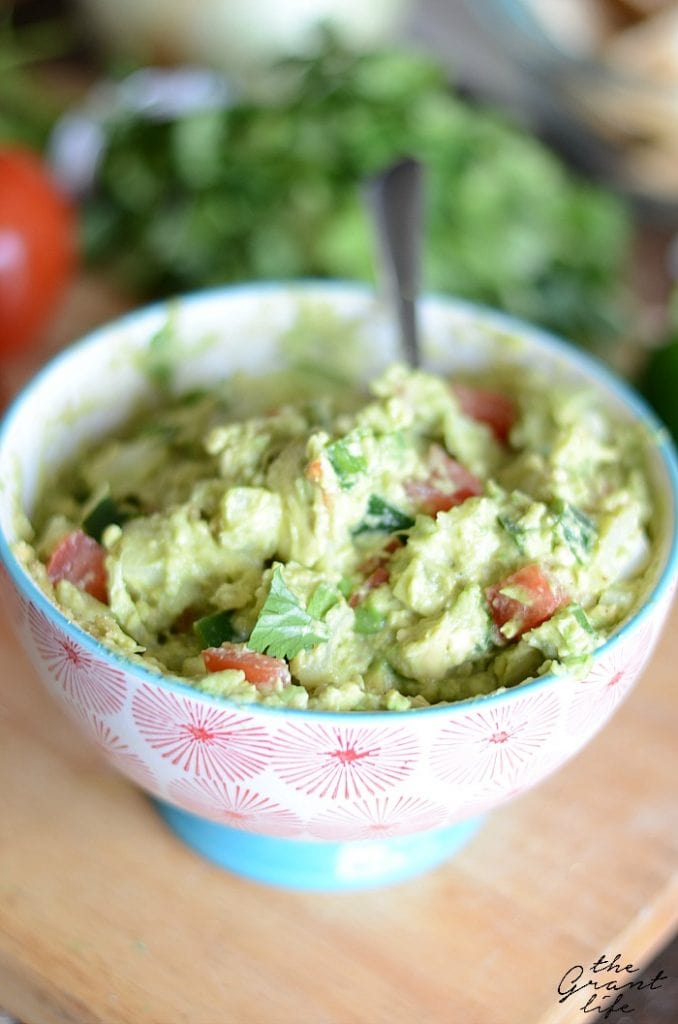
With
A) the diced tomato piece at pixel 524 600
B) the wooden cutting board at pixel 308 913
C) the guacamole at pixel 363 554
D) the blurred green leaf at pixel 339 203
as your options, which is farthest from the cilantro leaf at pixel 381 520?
the blurred green leaf at pixel 339 203

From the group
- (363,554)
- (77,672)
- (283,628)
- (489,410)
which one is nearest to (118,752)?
(77,672)

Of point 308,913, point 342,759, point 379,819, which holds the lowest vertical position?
point 308,913

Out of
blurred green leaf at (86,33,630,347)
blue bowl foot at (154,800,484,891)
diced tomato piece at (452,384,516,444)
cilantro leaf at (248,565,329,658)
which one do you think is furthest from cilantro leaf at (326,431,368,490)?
blurred green leaf at (86,33,630,347)

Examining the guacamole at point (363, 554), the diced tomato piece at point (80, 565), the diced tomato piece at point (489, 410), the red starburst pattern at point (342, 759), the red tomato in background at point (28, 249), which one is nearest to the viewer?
the red starburst pattern at point (342, 759)

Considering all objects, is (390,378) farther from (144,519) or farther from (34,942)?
(34,942)

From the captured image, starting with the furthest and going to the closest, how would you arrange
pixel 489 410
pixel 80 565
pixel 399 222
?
pixel 399 222, pixel 489 410, pixel 80 565

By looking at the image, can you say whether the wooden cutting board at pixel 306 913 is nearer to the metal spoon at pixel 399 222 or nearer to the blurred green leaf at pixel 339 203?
the metal spoon at pixel 399 222

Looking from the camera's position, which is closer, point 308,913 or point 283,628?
point 283,628

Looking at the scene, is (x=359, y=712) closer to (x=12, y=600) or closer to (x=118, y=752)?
(x=118, y=752)
